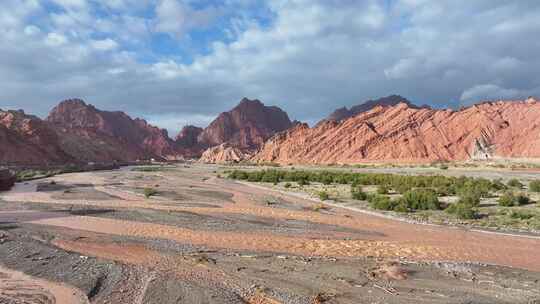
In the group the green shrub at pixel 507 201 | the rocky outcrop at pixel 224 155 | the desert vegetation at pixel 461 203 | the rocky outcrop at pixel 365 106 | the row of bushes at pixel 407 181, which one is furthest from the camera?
the rocky outcrop at pixel 365 106

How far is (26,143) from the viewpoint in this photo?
96.1 m

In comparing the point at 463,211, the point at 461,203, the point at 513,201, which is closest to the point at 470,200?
the point at 461,203

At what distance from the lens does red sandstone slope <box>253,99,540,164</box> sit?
7725cm

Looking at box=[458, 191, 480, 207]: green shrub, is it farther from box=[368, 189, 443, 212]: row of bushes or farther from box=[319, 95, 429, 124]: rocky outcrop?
box=[319, 95, 429, 124]: rocky outcrop

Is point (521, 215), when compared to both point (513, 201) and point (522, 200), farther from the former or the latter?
point (522, 200)

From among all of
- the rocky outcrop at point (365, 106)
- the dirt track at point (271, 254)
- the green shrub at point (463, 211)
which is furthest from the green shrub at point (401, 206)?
the rocky outcrop at point (365, 106)

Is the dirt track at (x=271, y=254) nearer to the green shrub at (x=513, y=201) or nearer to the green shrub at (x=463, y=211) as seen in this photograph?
the green shrub at (x=463, y=211)

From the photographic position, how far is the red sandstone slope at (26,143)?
88000 millimetres

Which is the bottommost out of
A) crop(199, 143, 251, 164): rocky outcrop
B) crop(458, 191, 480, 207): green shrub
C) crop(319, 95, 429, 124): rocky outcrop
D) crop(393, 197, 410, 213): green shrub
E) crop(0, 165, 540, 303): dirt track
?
crop(0, 165, 540, 303): dirt track

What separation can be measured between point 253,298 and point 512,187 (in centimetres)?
3210

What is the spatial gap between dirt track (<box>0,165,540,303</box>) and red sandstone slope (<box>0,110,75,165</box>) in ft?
236

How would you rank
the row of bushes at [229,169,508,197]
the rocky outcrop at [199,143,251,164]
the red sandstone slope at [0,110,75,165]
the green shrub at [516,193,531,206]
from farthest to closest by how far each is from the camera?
the rocky outcrop at [199,143,251,164]
the red sandstone slope at [0,110,75,165]
the row of bushes at [229,169,508,197]
the green shrub at [516,193,531,206]

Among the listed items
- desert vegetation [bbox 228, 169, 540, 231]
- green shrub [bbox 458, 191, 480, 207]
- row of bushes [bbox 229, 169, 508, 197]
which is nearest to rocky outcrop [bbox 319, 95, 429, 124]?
row of bushes [bbox 229, 169, 508, 197]

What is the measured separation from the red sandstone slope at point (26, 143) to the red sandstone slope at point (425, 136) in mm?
55844
